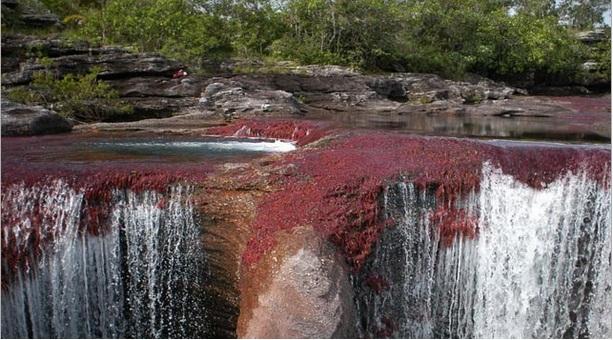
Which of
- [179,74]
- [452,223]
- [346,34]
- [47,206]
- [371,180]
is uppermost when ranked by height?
[346,34]

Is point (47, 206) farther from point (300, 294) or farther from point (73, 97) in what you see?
point (73, 97)

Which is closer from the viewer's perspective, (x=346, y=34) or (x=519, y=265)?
(x=519, y=265)

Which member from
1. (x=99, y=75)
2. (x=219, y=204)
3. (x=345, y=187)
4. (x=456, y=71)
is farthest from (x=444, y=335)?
(x=456, y=71)

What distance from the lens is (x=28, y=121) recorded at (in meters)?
15.2

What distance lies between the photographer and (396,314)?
954 centimetres

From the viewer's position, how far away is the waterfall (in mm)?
8906

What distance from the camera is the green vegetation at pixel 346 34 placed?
Answer: 31688mm

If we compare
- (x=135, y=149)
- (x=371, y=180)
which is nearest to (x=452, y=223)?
(x=371, y=180)

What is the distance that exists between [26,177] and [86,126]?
28.9 feet

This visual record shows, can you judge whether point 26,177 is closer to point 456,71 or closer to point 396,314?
point 396,314

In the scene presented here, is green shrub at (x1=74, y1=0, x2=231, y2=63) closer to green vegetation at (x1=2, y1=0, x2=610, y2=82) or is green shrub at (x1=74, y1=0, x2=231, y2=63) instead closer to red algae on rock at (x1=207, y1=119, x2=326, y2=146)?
green vegetation at (x1=2, y1=0, x2=610, y2=82)

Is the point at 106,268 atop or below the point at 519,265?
atop

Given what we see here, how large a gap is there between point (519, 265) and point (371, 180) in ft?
10.0

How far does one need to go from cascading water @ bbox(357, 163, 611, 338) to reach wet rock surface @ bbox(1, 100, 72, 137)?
10.8 m
